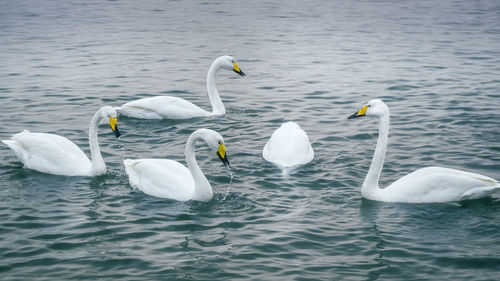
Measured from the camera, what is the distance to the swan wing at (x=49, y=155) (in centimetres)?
1064

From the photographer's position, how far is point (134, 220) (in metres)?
9.05

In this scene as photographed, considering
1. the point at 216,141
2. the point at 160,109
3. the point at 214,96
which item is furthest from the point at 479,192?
the point at 214,96

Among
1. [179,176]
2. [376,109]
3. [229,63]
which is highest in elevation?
[229,63]

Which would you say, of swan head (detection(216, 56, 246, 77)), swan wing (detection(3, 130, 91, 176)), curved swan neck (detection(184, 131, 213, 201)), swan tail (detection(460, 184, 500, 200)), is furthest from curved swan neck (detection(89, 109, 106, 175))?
swan head (detection(216, 56, 246, 77))

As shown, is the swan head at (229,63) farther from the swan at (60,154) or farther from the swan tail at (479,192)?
the swan tail at (479,192)

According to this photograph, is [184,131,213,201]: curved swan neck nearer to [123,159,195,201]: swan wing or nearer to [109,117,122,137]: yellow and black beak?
[123,159,195,201]: swan wing

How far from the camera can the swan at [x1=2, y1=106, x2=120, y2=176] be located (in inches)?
417

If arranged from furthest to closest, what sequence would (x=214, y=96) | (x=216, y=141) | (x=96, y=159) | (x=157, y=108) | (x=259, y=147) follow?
(x=214, y=96)
(x=157, y=108)
(x=259, y=147)
(x=96, y=159)
(x=216, y=141)

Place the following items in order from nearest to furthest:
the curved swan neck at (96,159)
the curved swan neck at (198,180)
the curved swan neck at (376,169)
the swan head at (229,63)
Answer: the curved swan neck at (198,180) < the curved swan neck at (376,169) < the curved swan neck at (96,159) < the swan head at (229,63)

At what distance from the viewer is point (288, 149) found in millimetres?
11172

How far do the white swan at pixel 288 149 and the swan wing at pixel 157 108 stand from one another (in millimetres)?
3056

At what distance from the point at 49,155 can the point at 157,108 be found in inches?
144

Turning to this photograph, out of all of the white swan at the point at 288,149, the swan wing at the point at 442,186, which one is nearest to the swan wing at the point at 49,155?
the white swan at the point at 288,149

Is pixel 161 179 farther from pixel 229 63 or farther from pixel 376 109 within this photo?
pixel 229 63
